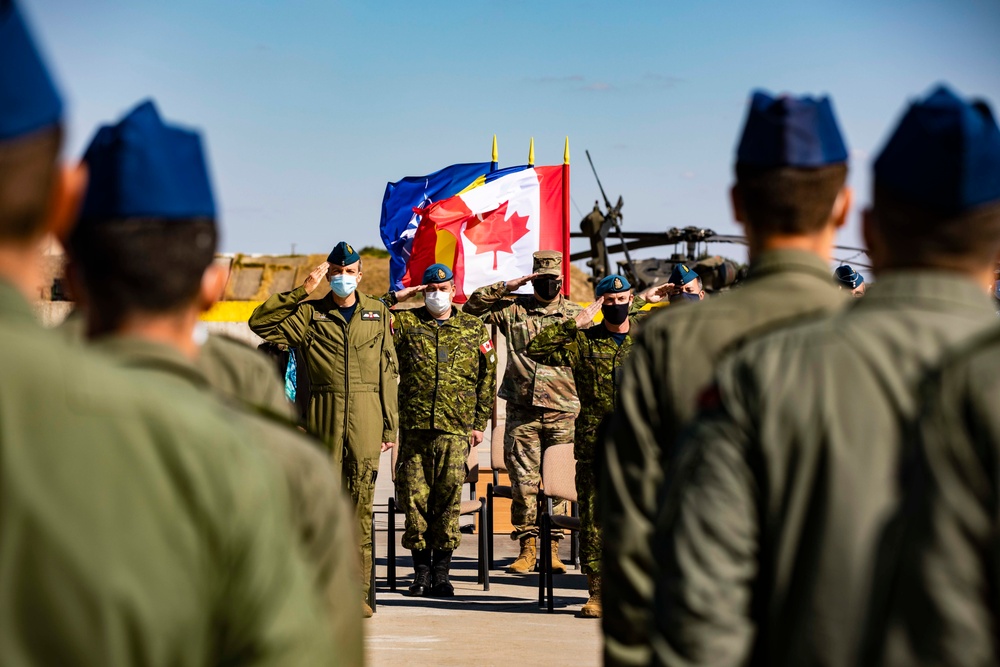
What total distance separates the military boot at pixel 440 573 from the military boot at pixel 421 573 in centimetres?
8

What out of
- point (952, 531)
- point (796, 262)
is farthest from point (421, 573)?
point (952, 531)

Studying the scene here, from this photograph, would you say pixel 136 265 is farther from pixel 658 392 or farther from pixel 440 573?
pixel 440 573

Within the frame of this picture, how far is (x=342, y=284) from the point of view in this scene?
8.95 meters

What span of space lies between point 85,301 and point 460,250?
13.2m

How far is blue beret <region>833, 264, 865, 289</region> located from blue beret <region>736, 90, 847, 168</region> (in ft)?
24.2

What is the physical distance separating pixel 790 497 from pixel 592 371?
6898 millimetres

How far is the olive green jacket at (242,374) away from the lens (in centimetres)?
302

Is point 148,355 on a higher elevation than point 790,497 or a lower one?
higher

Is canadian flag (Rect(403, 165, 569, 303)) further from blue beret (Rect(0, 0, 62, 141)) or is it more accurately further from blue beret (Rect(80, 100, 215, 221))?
blue beret (Rect(0, 0, 62, 141))

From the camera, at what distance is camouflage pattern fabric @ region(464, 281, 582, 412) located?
10.9 metres

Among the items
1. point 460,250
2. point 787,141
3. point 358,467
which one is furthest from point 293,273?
point 787,141

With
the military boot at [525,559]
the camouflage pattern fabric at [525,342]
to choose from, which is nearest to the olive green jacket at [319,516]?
the camouflage pattern fabric at [525,342]

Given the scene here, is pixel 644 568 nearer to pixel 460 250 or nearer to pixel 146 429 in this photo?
pixel 146 429

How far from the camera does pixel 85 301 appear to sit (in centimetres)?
188
